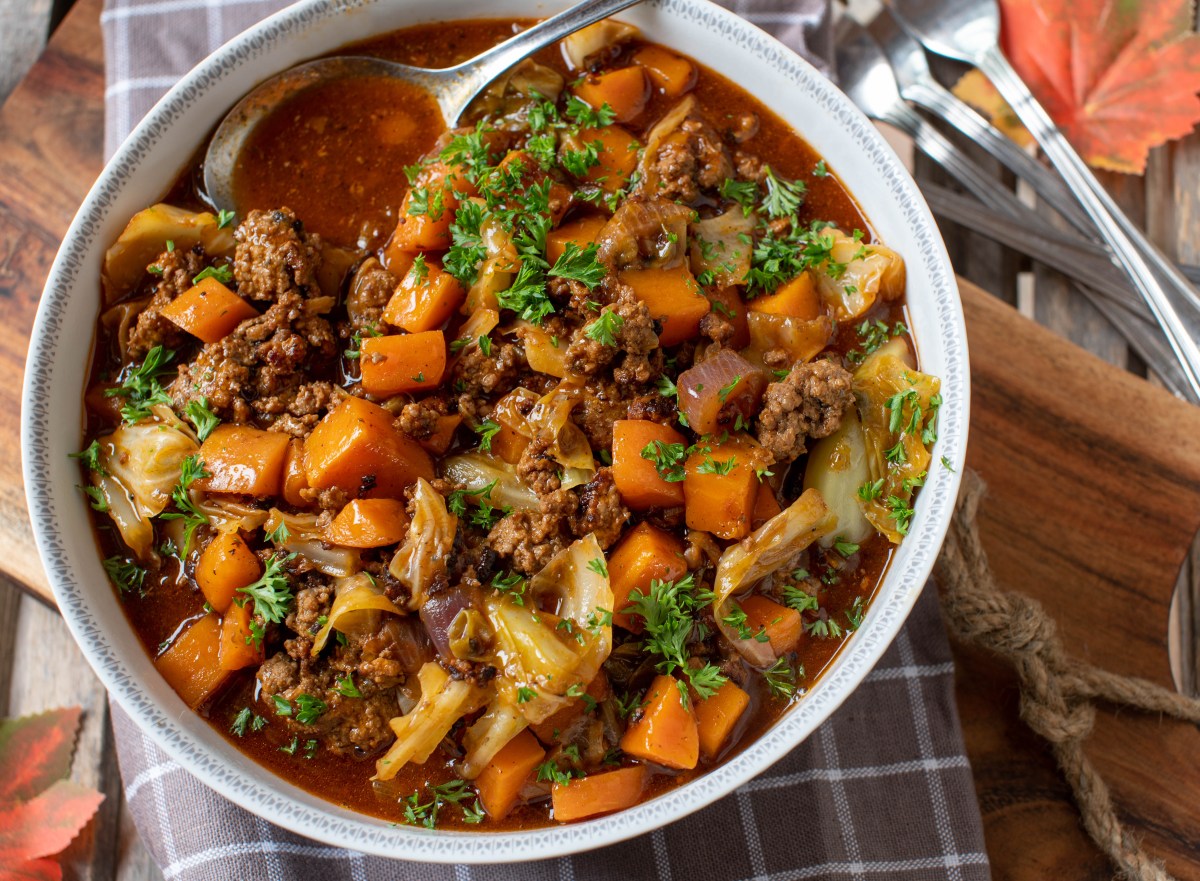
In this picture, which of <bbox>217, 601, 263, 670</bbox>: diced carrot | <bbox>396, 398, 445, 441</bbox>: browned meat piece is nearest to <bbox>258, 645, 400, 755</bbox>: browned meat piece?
<bbox>217, 601, 263, 670</bbox>: diced carrot

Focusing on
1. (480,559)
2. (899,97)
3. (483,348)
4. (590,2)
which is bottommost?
(480,559)

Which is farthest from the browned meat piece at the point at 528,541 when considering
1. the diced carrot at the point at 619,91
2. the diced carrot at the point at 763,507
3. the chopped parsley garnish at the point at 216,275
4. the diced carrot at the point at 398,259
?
the diced carrot at the point at 619,91

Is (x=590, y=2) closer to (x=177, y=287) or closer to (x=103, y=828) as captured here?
(x=177, y=287)

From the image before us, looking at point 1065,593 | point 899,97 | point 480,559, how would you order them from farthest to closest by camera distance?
point 899,97, point 1065,593, point 480,559

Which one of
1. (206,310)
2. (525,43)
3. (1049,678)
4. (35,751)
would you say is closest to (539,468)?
(206,310)

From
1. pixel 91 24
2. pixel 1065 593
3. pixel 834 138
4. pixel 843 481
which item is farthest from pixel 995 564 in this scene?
pixel 91 24

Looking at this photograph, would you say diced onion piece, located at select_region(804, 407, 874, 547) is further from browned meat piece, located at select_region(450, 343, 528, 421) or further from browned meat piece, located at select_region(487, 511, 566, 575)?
browned meat piece, located at select_region(450, 343, 528, 421)
